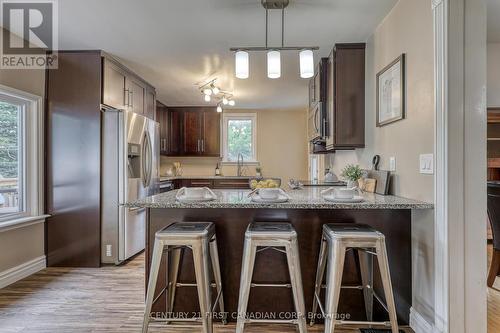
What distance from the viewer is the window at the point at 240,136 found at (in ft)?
21.8

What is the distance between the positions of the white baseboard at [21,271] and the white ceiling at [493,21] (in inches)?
193

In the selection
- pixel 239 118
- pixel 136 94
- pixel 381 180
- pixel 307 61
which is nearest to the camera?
pixel 307 61

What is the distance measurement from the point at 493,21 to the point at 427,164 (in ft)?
7.29

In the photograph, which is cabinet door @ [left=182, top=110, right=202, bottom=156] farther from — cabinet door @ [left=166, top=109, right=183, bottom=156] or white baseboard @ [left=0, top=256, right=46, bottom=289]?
white baseboard @ [left=0, top=256, right=46, bottom=289]

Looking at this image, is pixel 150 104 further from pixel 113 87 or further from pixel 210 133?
pixel 210 133

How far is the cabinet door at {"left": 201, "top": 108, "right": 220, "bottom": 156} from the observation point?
627 cm

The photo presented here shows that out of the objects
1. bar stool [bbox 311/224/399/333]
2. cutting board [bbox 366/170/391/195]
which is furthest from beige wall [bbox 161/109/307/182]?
bar stool [bbox 311/224/399/333]

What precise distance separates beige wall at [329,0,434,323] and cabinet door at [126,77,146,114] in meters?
3.03

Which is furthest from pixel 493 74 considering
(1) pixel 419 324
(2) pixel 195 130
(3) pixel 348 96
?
(2) pixel 195 130

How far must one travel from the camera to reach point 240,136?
6688 millimetres

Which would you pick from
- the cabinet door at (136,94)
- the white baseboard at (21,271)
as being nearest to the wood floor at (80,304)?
the white baseboard at (21,271)

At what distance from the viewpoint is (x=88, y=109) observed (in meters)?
3.34

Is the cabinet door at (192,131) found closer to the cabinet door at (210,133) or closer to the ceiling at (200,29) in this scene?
the cabinet door at (210,133)

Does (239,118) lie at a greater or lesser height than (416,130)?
greater
